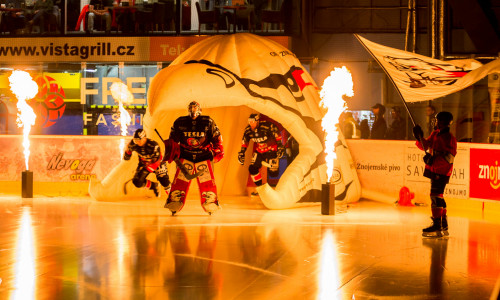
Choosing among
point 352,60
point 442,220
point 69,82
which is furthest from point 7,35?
point 442,220

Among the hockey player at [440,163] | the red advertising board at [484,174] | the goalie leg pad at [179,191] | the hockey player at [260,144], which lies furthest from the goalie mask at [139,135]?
the red advertising board at [484,174]

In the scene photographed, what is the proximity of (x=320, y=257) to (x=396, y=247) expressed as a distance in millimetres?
1315

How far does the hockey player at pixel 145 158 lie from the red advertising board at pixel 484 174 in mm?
5582

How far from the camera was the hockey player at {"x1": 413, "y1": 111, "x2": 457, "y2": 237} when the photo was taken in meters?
9.88

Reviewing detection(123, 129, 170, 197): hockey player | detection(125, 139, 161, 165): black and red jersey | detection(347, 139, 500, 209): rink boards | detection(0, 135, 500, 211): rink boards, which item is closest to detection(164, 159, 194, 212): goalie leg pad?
detection(123, 129, 170, 197): hockey player

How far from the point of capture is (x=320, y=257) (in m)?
8.28

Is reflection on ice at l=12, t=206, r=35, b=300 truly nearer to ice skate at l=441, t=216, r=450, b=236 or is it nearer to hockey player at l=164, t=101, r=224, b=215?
hockey player at l=164, t=101, r=224, b=215

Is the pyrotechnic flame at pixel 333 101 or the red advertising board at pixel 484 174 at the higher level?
the pyrotechnic flame at pixel 333 101

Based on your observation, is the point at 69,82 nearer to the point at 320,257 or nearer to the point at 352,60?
the point at 352,60

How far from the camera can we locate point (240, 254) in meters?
8.42

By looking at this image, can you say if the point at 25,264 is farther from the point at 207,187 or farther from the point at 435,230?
the point at 435,230

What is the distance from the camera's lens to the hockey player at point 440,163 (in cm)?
988

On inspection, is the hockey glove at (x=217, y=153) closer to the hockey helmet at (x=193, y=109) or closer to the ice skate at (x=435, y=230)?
the hockey helmet at (x=193, y=109)

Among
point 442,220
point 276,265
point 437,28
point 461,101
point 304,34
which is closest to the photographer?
point 276,265
